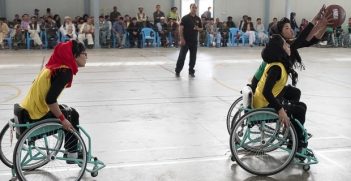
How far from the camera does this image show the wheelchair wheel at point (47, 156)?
3420mm

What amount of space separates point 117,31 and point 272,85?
512 inches

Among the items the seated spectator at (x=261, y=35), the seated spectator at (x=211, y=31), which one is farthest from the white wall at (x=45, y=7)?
the seated spectator at (x=261, y=35)

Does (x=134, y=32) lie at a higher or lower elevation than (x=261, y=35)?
higher

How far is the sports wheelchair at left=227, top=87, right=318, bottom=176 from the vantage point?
12.6 feet

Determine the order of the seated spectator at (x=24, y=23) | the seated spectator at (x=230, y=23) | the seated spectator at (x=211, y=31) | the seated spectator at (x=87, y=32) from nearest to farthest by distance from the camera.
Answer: the seated spectator at (x=24, y=23)
the seated spectator at (x=87, y=32)
the seated spectator at (x=211, y=31)
the seated spectator at (x=230, y=23)

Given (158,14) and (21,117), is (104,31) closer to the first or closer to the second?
(158,14)

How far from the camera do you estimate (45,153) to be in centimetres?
376

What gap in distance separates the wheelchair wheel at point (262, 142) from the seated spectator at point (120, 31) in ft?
40.4

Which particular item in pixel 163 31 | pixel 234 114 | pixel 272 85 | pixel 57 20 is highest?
pixel 57 20

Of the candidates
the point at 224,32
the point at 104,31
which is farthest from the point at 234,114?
the point at 224,32

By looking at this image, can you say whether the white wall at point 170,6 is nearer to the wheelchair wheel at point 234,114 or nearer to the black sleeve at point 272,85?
the wheelchair wheel at point 234,114

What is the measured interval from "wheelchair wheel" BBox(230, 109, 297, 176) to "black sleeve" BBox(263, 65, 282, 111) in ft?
0.32

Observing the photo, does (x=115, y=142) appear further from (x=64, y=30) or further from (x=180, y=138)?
(x=64, y=30)

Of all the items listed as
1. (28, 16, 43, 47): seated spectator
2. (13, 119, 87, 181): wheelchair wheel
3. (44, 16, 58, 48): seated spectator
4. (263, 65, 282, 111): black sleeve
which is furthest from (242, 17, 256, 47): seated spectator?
(13, 119, 87, 181): wheelchair wheel
